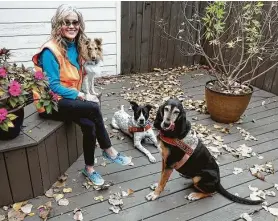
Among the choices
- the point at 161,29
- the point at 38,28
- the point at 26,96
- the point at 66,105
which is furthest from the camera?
the point at 161,29

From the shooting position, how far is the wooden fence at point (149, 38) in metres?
5.45

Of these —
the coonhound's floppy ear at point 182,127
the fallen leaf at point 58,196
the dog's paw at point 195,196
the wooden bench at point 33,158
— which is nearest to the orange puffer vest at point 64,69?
the wooden bench at point 33,158

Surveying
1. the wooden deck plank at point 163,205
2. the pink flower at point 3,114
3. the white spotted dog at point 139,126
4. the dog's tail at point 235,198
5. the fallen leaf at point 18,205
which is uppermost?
the pink flower at point 3,114

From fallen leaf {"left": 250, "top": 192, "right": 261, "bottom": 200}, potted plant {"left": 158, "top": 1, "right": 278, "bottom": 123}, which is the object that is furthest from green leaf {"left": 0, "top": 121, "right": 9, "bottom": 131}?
potted plant {"left": 158, "top": 1, "right": 278, "bottom": 123}

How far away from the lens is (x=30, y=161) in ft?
8.18

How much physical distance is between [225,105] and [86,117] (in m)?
2.00

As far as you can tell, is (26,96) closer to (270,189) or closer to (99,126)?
(99,126)

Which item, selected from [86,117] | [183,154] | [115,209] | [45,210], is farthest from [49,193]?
[183,154]

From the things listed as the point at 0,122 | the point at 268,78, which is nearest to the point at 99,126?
the point at 0,122

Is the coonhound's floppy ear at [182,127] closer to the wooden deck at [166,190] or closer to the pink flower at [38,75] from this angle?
the wooden deck at [166,190]

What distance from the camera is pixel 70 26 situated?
8.73 feet

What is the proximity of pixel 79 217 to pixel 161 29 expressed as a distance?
14.0ft

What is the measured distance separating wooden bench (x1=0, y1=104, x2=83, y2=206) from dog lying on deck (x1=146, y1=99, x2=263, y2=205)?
935mm

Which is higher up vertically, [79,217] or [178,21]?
[178,21]
